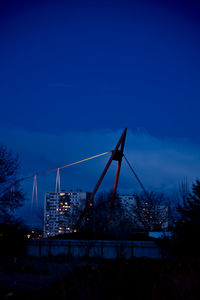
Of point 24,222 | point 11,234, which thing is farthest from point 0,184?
point 11,234

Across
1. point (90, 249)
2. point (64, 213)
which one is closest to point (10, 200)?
point (90, 249)

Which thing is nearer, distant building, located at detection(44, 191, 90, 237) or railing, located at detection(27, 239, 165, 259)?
railing, located at detection(27, 239, 165, 259)

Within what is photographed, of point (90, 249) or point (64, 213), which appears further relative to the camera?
point (64, 213)

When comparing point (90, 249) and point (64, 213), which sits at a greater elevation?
point (90, 249)

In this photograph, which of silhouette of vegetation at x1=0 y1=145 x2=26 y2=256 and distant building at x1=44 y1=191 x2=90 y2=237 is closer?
silhouette of vegetation at x1=0 y1=145 x2=26 y2=256

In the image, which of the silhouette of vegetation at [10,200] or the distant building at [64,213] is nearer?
the silhouette of vegetation at [10,200]

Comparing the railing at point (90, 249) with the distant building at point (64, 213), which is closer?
the railing at point (90, 249)

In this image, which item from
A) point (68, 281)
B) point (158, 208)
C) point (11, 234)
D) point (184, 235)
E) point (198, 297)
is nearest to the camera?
point (198, 297)

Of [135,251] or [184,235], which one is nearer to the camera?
[184,235]

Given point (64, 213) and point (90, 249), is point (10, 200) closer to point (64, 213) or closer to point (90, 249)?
point (90, 249)

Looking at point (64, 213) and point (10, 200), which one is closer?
point (10, 200)

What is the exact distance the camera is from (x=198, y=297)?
139 inches

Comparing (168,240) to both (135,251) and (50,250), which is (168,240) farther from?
(50,250)

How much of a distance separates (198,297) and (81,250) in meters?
13.0
